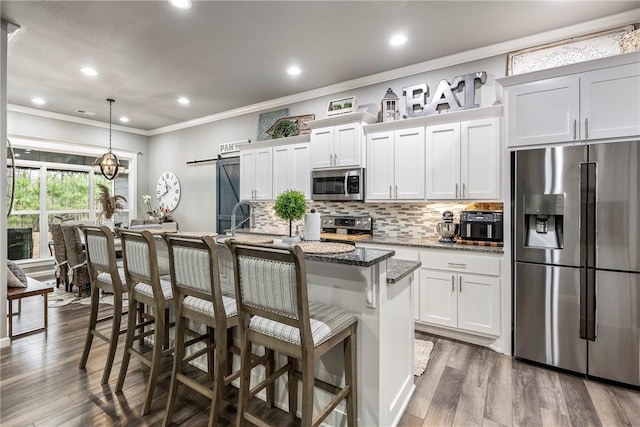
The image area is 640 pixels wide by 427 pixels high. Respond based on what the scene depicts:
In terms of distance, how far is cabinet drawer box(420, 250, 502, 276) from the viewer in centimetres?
288

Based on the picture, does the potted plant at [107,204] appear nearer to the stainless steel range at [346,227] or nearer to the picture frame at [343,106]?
the stainless steel range at [346,227]

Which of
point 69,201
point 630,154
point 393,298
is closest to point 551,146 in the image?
point 630,154

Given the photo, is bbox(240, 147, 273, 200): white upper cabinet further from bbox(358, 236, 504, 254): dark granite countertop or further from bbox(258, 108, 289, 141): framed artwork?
bbox(358, 236, 504, 254): dark granite countertop

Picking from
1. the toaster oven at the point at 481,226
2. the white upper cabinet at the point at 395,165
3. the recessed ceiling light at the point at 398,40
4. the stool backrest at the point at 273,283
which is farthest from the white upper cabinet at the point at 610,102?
the stool backrest at the point at 273,283

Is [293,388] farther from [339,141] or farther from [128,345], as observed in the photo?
[339,141]

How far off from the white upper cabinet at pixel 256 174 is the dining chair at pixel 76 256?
2.33 metres

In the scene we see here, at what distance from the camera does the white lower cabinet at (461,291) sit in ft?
9.46

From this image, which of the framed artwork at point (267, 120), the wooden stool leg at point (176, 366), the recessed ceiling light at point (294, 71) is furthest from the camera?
the framed artwork at point (267, 120)

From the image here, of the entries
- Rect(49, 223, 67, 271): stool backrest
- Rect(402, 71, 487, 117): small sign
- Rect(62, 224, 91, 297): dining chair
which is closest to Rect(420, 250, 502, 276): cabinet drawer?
Rect(402, 71, 487, 117): small sign

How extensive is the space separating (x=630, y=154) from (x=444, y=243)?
1560 mm

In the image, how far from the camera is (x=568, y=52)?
2.95 m

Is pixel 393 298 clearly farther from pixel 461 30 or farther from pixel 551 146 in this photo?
pixel 461 30

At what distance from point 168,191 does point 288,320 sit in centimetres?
617

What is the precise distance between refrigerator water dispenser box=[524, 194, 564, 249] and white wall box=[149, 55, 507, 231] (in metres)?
2.00
